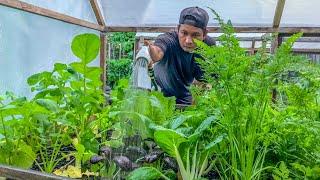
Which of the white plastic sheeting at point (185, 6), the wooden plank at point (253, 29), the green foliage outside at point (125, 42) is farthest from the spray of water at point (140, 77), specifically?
the green foliage outside at point (125, 42)

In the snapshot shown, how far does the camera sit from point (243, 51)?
621 millimetres

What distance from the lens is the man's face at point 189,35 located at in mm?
1665

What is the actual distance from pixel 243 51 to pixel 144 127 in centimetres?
26

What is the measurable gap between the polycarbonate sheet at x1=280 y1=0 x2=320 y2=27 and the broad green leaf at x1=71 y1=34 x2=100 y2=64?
7.72ft

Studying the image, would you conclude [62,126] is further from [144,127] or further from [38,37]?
[38,37]

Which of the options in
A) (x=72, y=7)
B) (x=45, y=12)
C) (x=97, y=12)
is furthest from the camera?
(x=97, y=12)

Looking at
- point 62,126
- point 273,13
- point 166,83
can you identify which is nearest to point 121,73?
point 273,13

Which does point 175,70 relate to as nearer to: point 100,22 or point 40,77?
point 40,77

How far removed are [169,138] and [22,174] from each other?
0.25 metres

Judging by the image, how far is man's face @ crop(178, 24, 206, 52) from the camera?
166 centimetres

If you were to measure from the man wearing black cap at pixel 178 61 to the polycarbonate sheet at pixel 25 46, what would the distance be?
0.75 metres

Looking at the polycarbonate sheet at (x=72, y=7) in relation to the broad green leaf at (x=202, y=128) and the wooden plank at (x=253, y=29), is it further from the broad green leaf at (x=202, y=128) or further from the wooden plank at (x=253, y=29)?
the broad green leaf at (x=202, y=128)

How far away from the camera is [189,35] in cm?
170

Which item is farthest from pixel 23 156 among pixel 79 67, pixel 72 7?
pixel 72 7
